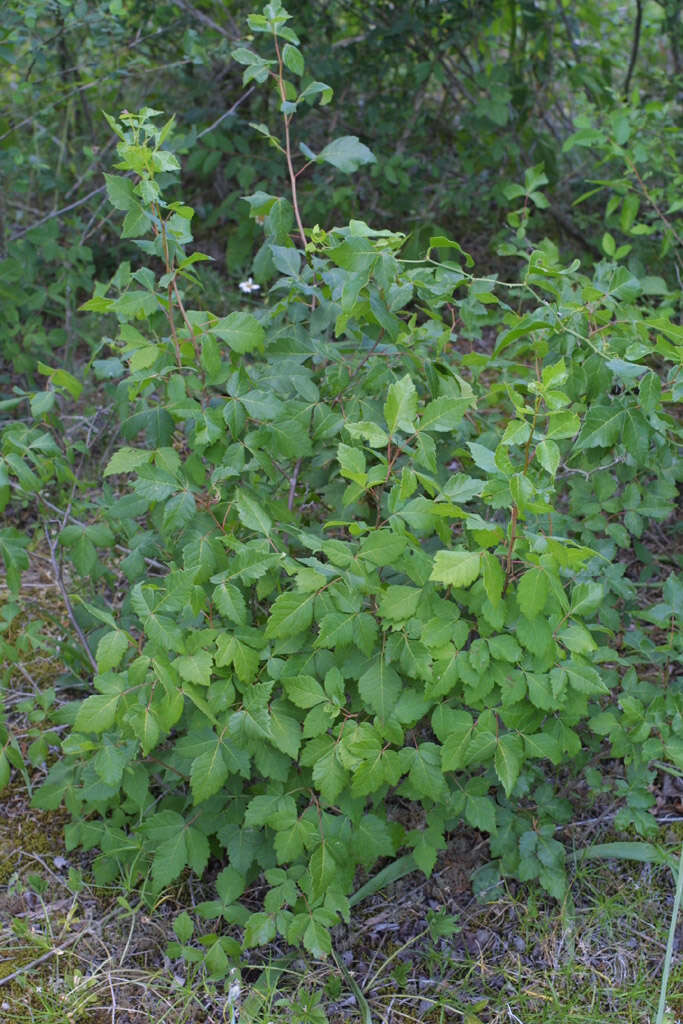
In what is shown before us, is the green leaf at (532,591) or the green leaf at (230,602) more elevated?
the green leaf at (532,591)

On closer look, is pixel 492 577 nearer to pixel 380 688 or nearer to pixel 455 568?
pixel 455 568

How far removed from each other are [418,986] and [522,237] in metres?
1.99

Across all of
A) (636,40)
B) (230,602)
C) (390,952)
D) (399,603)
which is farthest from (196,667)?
(636,40)

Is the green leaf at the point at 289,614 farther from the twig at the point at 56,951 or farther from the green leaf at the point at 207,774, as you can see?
the twig at the point at 56,951

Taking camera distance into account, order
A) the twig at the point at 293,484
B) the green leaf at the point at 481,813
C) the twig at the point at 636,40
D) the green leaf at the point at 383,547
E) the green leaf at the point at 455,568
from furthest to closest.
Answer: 1. the twig at the point at 636,40
2. the twig at the point at 293,484
3. the green leaf at the point at 481,813
4. the green leaf at the point at 383,547
5. the green leaf at the point at 455,568

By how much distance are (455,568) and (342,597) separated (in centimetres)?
25

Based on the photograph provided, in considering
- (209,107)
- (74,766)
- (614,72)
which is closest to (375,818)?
(74,766)

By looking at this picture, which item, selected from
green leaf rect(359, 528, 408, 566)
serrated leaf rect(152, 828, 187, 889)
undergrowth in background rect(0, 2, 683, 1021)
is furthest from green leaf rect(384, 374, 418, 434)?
serrated leaf rect(152, 828, 187, 889)

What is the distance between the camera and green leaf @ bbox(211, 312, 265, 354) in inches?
77.9

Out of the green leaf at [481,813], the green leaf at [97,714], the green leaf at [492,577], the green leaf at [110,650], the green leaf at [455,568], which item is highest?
the green leaf at [455,568]

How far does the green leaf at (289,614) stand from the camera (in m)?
1.76

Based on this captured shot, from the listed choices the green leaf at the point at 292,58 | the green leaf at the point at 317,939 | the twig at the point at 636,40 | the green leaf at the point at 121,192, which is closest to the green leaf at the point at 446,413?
the green leaf at the point at 121,192

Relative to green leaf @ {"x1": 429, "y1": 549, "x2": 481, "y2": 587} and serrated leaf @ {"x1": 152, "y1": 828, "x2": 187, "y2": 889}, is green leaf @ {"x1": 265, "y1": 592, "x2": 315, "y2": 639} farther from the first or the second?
serrated leaf @ {"x1": 152, "y1": 828, "x2": 187, "y2": 889}

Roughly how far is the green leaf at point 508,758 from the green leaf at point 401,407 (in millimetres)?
621
